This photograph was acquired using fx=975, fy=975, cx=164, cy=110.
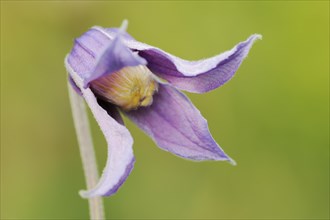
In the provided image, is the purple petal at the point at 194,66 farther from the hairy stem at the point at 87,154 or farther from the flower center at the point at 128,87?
the hairy stem at the point at 87,154

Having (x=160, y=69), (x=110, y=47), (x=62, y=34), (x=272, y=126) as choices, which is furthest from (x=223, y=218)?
(x=110, y=47)

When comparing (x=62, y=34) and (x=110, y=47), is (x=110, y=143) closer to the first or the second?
(x=110, y=47)

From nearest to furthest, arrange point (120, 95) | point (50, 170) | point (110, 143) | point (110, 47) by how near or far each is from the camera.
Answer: point (110, 47)
point (110, 143)
point (120, 95)
point (50, 170)

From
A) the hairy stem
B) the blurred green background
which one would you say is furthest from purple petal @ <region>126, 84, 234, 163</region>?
the blurred green background

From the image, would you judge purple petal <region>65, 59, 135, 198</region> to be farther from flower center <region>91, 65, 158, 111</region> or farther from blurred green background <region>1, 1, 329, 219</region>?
blurred green background <region>1, 1, 329, 219</region>

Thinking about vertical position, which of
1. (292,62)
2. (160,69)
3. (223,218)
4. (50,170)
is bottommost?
(223,218)

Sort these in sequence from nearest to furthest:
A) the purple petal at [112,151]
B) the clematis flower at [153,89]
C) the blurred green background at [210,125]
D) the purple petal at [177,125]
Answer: the purple petal at [112,151]
the clematis flower at [153,89]
the purple petal at [177,125]
the blurred green background at [210,125]

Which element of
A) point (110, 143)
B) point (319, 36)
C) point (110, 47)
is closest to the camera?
point (110, 47)

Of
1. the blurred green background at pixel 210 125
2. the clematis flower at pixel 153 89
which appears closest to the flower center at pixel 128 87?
the clematis flower at pixel 153 89
